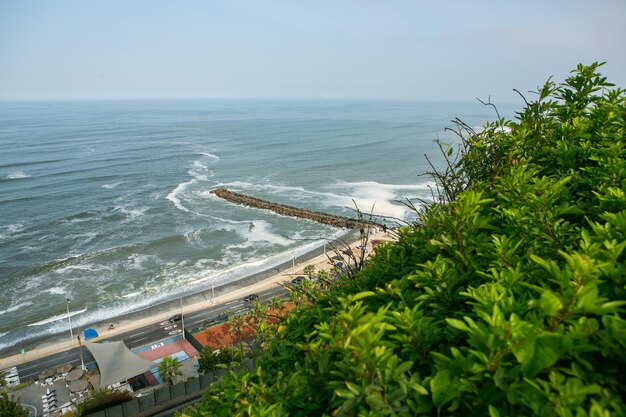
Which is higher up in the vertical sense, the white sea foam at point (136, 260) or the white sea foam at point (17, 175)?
the white sea foam at point (17, 175)

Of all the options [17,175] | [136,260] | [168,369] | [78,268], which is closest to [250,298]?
[168,369]

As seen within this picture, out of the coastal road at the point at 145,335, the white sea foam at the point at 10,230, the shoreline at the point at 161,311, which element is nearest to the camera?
the coastal road at the point at 145,335

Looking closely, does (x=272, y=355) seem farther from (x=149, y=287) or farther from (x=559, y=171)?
(x=149, y=287)

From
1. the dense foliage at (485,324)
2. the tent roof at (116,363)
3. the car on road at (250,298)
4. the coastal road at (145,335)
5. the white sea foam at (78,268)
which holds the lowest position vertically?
the coastal road at (145,335)

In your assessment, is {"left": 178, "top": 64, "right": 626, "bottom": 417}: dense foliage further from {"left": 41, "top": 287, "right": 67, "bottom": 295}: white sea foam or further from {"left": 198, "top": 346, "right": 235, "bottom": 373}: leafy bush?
{"left": 41, "top": 287, "right": 67, "bottom": 295}: white sea foam

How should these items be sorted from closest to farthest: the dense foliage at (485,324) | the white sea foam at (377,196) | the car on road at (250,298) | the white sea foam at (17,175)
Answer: the dense foliage at (485,324)
the car on road at (250,298)
the white sea foam at (377,196)
the white sea foam at (17,175)

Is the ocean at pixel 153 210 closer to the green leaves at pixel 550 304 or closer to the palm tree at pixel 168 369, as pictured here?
the green leaves at pixel 550 304

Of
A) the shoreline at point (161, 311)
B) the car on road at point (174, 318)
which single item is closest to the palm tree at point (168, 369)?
the shoreline at point (161, 311)

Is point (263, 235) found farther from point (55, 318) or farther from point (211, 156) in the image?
point (211, 156)
